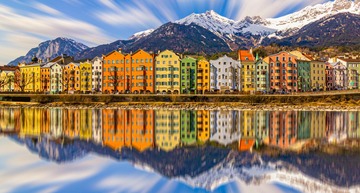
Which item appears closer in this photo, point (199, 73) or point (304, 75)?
point (199, 73)

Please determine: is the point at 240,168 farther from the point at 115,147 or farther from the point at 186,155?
the point at 115,147

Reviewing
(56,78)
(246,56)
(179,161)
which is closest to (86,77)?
(56,78)

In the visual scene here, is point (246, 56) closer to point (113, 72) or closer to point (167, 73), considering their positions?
point (167, 73)

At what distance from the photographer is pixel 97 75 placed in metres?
129

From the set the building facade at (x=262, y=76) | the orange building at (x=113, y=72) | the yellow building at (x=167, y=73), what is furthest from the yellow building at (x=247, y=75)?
the orange building at (x=113, y=72)

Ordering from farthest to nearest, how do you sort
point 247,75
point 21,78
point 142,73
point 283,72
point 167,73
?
point 21,78 < point 283,72 < point 247,75 < point 142,73 < point 167,73

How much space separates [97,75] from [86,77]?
4953 millimetres

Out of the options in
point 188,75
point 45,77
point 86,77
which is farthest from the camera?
point 45,77

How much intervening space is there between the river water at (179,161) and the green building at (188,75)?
80.4m

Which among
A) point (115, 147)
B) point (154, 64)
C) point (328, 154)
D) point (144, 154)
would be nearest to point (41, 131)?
point (115, 147)

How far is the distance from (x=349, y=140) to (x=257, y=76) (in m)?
88.5

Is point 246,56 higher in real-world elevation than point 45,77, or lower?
higher

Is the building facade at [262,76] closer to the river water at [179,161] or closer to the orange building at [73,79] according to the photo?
the orange building at [73,79]

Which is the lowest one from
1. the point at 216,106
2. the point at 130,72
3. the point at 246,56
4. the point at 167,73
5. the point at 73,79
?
the point at 216,106
